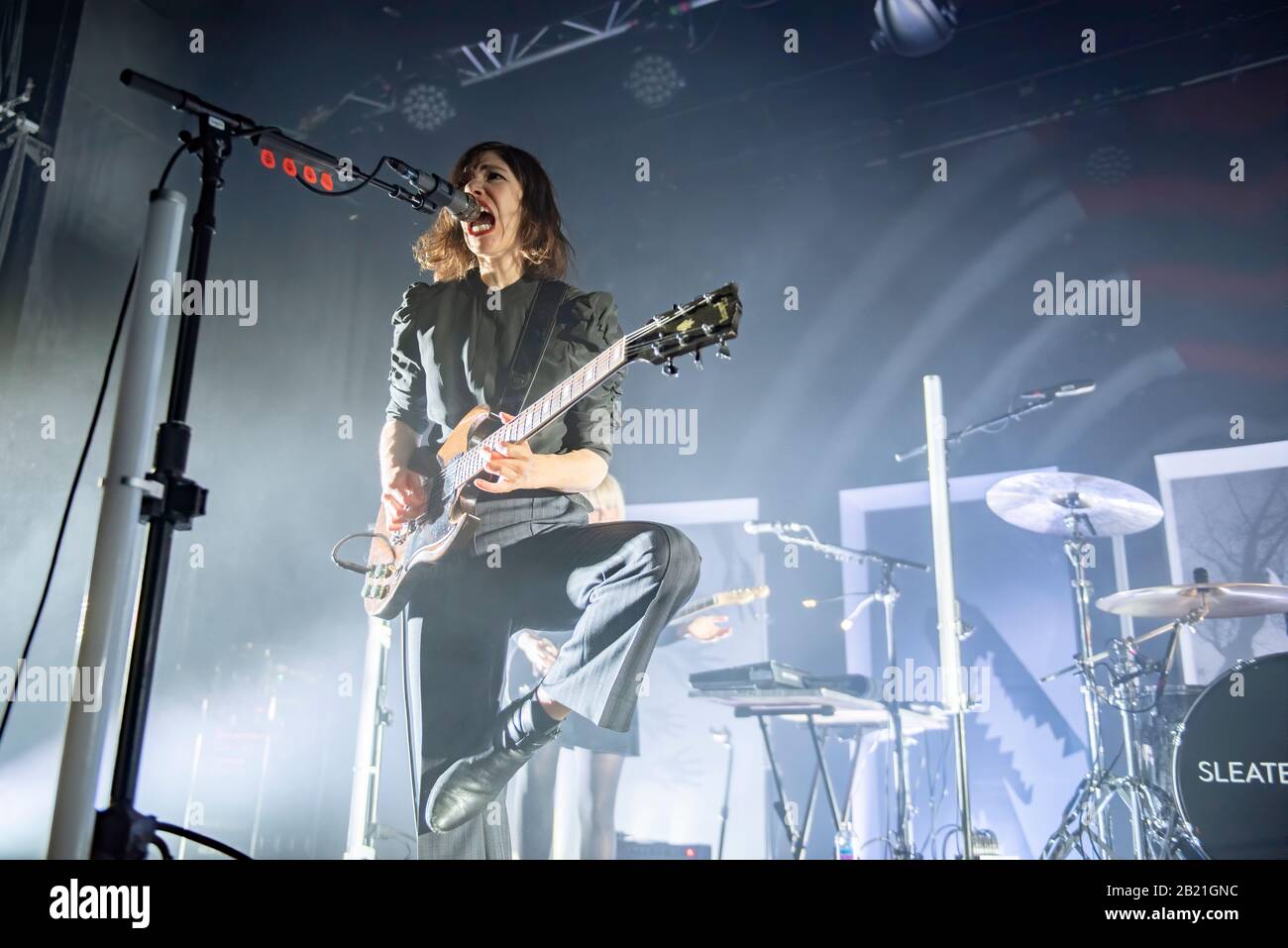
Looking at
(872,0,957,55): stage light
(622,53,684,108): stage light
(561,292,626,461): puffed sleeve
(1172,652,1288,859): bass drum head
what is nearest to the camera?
(561,292,626,461): puffed sleeve

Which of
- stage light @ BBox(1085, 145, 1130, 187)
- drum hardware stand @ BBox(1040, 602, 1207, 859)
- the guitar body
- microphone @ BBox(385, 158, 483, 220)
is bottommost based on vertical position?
drum hardware stand @ BBox(1040, 602, 1207, 859)

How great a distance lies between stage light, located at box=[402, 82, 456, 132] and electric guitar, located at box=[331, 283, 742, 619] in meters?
2.31

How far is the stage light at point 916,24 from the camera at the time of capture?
391 cm

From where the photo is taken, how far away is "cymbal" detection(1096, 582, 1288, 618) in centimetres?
296

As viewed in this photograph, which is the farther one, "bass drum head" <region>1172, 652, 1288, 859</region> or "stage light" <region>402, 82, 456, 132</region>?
"stage light" <region>402, 82, 456, 132</region>

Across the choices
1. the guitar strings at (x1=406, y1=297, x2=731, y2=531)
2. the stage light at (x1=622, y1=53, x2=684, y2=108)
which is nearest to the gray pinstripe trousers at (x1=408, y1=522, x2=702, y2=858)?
the guitar strings at (x1=406, y1=297, x2=731, y2=531)

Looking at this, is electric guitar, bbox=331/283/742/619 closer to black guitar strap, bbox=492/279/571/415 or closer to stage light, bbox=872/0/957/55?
black guitar strap, bbox=492/279/571/415

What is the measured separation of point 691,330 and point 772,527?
155 cm

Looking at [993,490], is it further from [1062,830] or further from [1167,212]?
→ [1167,212]

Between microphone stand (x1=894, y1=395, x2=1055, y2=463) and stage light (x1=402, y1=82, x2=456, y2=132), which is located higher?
stage light (x1=402, y1=82, x2=456, y2=132)

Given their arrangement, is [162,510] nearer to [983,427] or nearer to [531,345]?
[531,345]

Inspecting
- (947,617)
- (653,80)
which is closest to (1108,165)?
(653,80)
